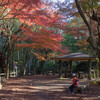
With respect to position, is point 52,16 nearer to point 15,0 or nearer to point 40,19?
point 40,19

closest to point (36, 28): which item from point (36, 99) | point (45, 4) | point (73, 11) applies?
point (45, 4)

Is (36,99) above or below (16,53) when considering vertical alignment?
below

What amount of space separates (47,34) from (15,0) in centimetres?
558

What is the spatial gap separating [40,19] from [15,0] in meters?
2.23

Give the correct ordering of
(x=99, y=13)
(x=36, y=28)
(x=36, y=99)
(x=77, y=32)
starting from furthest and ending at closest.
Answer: (x=36, y=28) → (x=77, y=32) → (x=99, y=13) → (x=36, y=99)

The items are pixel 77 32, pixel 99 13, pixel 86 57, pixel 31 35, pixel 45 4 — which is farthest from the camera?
pixel 86 57

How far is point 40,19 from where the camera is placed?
9953mm

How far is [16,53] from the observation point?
920 inches

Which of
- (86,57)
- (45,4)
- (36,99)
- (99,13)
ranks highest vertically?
(45,4)

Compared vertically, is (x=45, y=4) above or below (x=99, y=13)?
above

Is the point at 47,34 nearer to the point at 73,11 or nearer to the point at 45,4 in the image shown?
the point at 45,4

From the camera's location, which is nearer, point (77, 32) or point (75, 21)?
point (77, 32)

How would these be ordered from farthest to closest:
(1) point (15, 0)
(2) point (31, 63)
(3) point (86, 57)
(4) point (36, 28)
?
(2) point (31, 63) < (4) point (36, 28) < (3) point (86, 57) < (1) point (15, 0)

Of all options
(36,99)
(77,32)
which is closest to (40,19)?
(77,32)
